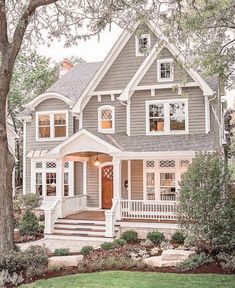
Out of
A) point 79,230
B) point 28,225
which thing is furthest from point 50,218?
point 79,230

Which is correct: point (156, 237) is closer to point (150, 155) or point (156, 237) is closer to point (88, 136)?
point (150, 155)

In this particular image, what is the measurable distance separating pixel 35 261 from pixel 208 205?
493 centimetres

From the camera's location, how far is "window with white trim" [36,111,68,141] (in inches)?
867

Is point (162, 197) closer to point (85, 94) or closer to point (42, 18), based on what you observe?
point (85, 94)

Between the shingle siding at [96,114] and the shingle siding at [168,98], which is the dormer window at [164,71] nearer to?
the shingle siding at [168,98]

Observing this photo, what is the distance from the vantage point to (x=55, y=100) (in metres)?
22.2

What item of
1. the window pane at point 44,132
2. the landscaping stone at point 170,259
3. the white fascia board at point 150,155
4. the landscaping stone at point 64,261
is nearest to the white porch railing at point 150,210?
the white fascia board at point 150,155

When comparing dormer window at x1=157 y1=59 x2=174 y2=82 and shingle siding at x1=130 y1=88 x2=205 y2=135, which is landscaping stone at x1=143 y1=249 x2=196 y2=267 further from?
dormer window at x1=157 y1=59 x2=174 y2=82

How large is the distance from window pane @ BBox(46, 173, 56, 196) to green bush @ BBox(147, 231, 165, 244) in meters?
8.35

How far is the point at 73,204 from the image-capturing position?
62.7 ft

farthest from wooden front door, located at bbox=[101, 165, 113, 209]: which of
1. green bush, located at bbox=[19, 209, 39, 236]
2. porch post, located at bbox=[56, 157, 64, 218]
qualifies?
green bush, located at bbox=[19, 209, 39, 236]

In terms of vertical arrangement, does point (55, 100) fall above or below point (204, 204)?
above

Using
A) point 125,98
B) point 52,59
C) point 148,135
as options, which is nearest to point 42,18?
point 125,98

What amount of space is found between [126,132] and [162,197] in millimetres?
3712
